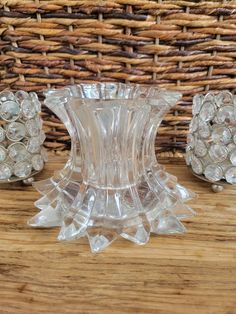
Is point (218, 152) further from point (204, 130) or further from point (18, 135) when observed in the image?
point (18, 135)

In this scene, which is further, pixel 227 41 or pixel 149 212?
pixel 227 41

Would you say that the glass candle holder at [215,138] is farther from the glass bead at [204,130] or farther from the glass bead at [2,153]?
the glass bead at [2,153]

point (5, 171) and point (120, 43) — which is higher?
point (120, 43)

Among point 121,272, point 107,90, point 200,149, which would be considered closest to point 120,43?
point 107,90

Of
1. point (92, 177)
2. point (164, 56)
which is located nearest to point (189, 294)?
point (92, 177)

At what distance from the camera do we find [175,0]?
0.43m

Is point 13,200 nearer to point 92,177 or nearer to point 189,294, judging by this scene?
point 92,177

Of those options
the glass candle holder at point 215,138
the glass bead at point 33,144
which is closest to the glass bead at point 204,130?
the glass candle holder at point 215,138

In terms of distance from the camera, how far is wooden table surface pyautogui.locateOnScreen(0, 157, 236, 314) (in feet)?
0.85

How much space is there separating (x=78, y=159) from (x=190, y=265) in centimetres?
15

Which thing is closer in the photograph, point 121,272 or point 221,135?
point 121,272

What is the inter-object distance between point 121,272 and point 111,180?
0.09 meters

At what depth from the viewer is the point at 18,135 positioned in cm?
41

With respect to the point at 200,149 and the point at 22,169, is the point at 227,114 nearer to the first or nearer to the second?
the point at 200,149
